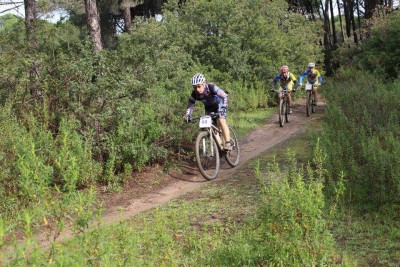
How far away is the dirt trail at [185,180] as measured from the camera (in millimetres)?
6871

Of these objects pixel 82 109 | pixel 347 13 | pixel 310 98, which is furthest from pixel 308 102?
pixel 347 13

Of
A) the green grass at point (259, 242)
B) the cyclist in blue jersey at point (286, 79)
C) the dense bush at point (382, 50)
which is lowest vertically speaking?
the green grass at point (259, 242)

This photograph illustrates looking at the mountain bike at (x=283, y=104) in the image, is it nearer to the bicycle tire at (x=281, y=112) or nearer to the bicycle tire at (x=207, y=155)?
the bicycle tire at (x=281, y=112)

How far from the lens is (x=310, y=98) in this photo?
617 inches

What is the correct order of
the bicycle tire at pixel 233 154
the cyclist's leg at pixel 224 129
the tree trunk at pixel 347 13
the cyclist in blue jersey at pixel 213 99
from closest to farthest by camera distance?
the cyclist in blue jersey at pixel 213 99, the cyclist's leg at pixel 224 129, the bicycle tire at pixel 233 154, the tree trunk at pixel 347 13

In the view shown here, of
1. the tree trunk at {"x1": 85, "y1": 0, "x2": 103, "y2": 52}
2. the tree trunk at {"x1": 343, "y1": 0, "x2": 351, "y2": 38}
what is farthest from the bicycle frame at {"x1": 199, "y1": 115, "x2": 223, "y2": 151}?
the tree trunk at {"x1": 343, "y1": 0, "x2": 351, "y2": 38}

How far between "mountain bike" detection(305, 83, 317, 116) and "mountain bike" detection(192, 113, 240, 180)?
285 inches

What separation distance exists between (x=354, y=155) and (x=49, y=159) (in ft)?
17.1

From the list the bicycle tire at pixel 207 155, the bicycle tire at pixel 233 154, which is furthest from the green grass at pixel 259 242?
the bicycle tire at pixel 233 154

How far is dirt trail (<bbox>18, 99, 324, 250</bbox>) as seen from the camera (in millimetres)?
6871

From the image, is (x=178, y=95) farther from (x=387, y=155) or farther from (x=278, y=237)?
(x=278, y=237)

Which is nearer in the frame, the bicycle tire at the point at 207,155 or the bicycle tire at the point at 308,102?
the bicycle tire at the point at 207,155

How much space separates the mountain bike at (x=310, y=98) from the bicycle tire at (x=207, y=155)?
767cm

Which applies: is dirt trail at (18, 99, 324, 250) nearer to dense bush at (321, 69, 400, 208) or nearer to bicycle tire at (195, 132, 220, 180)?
bicycle tire at (195, 132, 220, 180)
